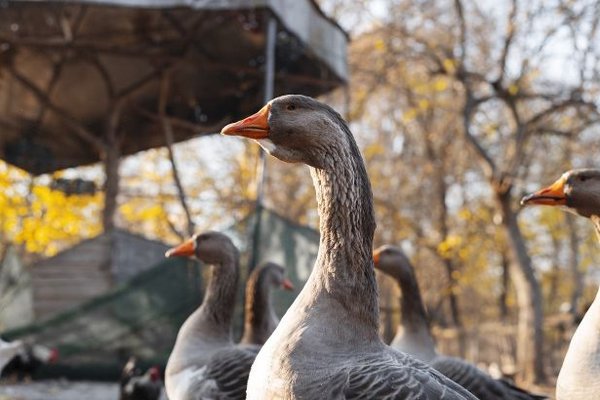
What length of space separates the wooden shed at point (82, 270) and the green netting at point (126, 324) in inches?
57.8

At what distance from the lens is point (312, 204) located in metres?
24.2

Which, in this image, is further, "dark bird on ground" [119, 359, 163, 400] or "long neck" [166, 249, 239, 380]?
"dark bird on ground" [119, 359, 163, 400]

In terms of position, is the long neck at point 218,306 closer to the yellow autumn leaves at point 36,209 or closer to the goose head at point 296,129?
the goose head at point 296,129

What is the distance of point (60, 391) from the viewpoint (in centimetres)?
920

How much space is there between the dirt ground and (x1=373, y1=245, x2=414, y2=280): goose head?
337cm

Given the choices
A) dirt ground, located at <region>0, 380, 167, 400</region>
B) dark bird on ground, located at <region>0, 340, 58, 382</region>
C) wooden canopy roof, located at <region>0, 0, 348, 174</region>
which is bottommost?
dirt ground, located at <region>0, 380, 167, 400</region>

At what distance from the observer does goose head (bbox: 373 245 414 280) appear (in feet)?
21.2

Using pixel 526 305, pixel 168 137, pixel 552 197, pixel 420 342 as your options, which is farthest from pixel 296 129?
pixel 526 305

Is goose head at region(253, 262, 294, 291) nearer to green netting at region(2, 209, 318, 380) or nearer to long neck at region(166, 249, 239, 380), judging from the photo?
long neck at region(166, 249, 239, 380)

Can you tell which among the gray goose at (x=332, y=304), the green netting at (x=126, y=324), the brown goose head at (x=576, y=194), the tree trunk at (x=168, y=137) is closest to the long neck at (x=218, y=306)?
the brown goose head at (x=576, y=194)

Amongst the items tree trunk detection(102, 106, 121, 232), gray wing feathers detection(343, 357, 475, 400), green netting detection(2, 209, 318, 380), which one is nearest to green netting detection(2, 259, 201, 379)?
green netting detection(2, 209, 318, 380)

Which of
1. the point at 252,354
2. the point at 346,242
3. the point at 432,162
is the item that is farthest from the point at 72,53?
the point at 432,162

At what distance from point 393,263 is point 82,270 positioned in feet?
22.1

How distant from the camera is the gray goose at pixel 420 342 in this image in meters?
4.84
